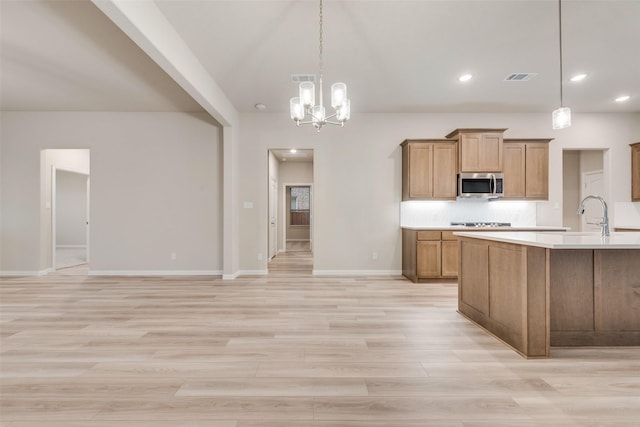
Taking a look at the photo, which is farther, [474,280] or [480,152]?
[480,152]

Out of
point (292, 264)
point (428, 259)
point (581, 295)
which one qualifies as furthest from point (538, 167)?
point (292, 264)

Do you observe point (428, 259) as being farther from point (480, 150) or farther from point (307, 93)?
point (307, 93)

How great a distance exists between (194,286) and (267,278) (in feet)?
3.93

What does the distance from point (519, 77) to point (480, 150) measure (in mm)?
1217

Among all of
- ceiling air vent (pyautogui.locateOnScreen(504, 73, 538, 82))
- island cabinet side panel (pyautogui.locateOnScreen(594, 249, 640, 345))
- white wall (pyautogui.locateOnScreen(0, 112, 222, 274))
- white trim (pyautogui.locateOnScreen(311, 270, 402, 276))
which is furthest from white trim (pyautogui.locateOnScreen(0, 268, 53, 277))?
ceiling air vent (pyautogui.locateOnScreen(504, 73, 538, 82))

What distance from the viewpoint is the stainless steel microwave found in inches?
199

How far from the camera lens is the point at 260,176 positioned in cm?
565

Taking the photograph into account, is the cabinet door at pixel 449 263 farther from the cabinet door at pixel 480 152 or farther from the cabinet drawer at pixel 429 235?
the cabinet door at pixel 480 152

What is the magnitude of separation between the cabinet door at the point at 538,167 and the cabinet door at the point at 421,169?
1.67 m

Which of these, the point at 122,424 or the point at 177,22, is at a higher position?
the point at 177,22

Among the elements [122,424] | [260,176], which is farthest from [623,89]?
[122,424]

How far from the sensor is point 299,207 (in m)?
12.2

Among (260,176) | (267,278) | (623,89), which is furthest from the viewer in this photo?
(260,176)

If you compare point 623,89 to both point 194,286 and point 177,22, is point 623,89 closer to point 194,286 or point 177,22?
point 177,22
